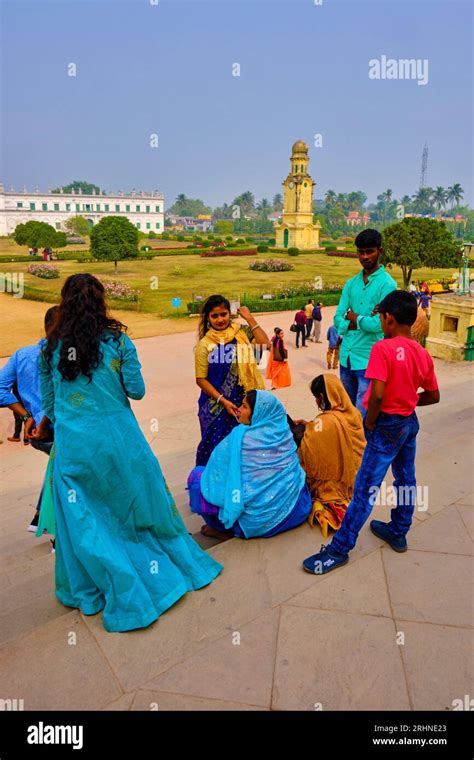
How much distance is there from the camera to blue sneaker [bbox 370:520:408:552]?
2.76 meters

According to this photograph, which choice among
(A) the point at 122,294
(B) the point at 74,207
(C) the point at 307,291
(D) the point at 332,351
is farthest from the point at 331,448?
(B) the point at 74,207

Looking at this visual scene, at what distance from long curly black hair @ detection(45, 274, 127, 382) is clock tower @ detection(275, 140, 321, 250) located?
49146mm

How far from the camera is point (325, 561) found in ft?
8.44

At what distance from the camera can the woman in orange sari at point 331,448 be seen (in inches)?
123

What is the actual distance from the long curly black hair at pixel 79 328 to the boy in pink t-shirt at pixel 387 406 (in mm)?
1221

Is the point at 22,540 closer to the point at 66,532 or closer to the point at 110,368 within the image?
the point at 66,532

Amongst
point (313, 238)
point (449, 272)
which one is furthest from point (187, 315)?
point (313, 238)

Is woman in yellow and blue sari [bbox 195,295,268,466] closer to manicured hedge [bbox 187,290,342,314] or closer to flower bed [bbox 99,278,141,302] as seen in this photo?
manicured hedge [bbox 187,290,342,314]

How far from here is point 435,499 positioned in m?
3.36

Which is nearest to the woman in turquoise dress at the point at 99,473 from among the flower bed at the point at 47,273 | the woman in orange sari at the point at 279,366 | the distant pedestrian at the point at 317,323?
the woman in orange sari at the point at 279,366

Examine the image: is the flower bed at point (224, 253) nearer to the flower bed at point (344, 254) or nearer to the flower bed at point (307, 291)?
the flower bed at point (344, 254)

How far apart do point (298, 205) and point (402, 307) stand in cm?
4988

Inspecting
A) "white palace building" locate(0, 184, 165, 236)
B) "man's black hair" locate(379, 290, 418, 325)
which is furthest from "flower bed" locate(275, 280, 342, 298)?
"white palace building" locate(0, 184, 165, 236)
